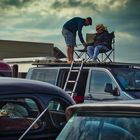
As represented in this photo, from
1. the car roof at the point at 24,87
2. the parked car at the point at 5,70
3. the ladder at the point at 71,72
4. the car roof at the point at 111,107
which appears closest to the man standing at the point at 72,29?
the ladder at the point at 71,72

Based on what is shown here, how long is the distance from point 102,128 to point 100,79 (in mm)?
8632

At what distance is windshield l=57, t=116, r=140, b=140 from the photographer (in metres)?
4.53

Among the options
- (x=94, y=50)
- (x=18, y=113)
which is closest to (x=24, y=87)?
(x=18, y=113)

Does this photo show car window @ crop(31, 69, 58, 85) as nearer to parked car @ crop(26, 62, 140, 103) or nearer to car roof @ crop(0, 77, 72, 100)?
parked car @ crop(26, 62, 140, 103)

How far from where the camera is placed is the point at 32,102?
255 inches

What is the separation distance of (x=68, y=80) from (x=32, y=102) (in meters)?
7.59

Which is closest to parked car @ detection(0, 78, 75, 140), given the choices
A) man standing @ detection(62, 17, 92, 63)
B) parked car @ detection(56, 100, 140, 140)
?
parked car @ detection(56, 100, 140, 140)

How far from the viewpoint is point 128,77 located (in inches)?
531

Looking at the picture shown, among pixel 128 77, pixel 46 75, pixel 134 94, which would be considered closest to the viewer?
pixel 134 94

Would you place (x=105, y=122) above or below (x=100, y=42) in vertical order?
below

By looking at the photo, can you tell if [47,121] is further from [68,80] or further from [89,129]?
[68,80]

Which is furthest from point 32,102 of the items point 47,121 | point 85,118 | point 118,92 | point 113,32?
point 113,32

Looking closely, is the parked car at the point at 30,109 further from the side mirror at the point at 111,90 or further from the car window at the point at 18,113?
the side mirror at the point at 111,90

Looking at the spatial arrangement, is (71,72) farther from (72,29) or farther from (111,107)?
(111,107)
